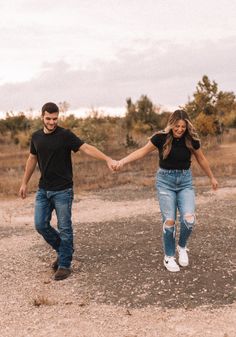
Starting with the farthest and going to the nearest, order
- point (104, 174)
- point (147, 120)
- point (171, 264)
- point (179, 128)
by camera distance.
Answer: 1. point (147, 120)
2. point (104, 174)
3. point (171, 264)
4. point (179, 128)

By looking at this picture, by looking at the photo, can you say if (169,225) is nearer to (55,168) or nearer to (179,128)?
(179,128)

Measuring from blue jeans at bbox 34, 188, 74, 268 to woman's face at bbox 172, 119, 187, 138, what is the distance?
1.51 m

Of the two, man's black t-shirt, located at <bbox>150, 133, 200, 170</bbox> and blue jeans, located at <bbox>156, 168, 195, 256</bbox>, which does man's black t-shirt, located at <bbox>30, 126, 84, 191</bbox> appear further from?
blue jeans, located at <bbox>156, 168, 195, 256</bbox>

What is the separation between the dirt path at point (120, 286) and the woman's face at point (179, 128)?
1822mm

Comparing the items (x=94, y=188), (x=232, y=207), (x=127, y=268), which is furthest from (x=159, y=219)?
(x=94, y=188)

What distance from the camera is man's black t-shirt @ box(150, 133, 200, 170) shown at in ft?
19.7

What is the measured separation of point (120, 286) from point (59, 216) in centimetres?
116

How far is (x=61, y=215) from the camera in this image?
6.20 m

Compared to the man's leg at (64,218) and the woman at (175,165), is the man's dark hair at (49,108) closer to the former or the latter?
the man's leg at (64,218)

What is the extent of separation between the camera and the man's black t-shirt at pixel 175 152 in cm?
602

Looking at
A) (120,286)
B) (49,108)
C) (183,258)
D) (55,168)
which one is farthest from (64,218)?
(183,258)

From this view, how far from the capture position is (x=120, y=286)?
6.12m

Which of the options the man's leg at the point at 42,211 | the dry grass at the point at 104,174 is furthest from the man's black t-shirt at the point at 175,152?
the dry grass at the point at 104,174

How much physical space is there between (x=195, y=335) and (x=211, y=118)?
30.5 metres
